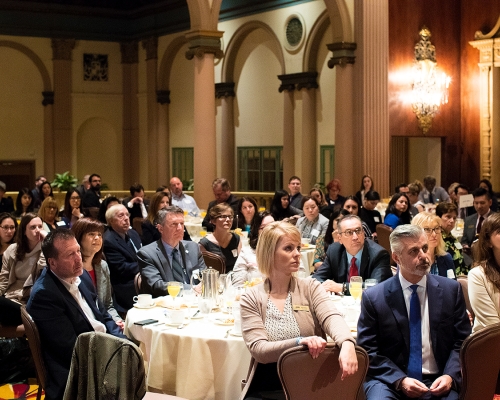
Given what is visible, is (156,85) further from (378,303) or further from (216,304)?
(378,303)

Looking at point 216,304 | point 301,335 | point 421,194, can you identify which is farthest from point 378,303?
point 421,194

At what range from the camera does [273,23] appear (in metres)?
17.3

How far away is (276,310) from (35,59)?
1803 centimetres

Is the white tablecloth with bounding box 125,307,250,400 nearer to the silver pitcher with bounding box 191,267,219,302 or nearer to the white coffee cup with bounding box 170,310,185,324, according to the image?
the white coffee cup with bounding box 170,310,185,324

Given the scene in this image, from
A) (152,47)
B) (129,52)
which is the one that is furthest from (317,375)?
(129,52)

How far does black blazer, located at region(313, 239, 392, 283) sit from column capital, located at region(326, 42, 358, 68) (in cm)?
897

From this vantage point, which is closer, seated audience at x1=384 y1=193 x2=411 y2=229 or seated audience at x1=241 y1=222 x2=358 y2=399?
seated audience at x1=241 y1=222 x2=358 y2=399

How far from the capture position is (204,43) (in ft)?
41.8

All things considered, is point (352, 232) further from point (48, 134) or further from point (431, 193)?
point (48, 134)

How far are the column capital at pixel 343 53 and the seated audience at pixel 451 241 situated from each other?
23.7 ft

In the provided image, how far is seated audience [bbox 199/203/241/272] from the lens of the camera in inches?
284

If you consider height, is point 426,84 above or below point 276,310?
above

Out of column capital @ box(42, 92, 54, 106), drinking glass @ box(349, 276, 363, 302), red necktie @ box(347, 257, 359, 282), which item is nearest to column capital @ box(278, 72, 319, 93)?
column capital @ box(42, 92, 54, 106)

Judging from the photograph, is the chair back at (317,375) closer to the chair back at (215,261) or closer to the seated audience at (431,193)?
the chair back at (215,261)
